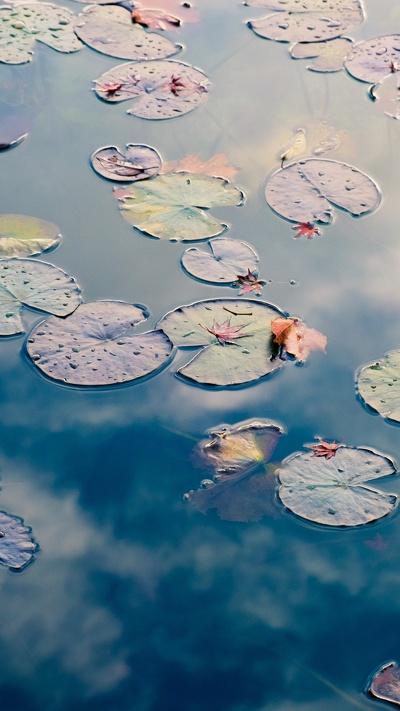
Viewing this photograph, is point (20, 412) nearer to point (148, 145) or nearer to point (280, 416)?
point (280, 416)

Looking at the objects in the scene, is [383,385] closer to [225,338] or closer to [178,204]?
[225,338]

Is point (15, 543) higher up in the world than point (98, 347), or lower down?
lower down

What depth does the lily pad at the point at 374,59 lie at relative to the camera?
429 centimetres

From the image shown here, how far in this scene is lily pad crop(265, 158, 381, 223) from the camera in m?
Answer: 3.49

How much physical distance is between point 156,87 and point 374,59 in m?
1.19

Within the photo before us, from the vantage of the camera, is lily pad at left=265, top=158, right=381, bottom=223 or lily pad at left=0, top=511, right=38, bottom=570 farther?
lily pad at left=265, top=158, right=381, bottom=223

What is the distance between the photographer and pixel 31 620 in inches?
89.6

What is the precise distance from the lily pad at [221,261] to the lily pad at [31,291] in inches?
18.7

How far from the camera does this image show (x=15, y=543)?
2422 millimetres

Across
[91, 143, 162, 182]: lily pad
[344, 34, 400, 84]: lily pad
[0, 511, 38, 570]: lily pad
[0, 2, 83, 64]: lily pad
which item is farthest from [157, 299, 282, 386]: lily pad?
[0, 2, 83, 64]: lily pad

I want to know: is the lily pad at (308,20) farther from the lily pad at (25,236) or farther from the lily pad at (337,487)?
the lily pad at (337,487)

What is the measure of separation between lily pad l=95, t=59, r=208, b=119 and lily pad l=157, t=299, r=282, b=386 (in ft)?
4.60

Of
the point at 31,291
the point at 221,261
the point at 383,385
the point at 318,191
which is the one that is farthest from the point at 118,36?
the point at 383,385

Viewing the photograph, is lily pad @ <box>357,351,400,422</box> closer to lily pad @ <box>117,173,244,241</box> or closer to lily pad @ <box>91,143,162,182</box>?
lily pad @ <box>117,173,244,241</box>
